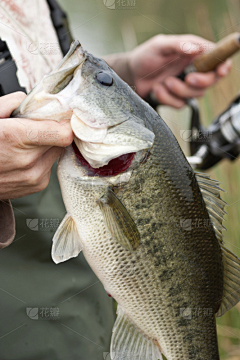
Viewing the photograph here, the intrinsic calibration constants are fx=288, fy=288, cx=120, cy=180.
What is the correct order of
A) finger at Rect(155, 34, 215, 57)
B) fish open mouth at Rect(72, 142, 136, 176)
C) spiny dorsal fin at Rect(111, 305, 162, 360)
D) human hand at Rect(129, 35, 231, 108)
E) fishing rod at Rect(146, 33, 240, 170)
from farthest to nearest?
fishing rod at Rect(146, 33, 240, 170) → human hand at Rect(129, 35, 231, 108) → finger at Rect(155, 34, 215, 57) → spiny dorsal fin at Rect(111, 305, 162, 360) → fish open mouth at Rect(72, 142, 136, 176)

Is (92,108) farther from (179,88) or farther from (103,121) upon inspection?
(179,88)

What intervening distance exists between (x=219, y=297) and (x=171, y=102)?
102 cm

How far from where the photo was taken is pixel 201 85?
4.21ft

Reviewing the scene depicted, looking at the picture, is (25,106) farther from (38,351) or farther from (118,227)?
(38,351)

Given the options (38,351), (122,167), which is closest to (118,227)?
(122,167)

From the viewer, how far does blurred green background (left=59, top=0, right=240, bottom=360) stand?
1.90m

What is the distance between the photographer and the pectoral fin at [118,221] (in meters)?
0.71

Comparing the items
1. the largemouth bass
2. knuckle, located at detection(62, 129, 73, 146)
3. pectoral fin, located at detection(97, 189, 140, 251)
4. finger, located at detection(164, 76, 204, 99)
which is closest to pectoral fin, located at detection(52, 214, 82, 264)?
the largemouth bass

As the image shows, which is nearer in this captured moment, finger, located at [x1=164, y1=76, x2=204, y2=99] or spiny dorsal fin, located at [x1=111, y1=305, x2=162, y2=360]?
spiny dorsal fin, located at [x1=111, y1=305, x2=162, y2=360]

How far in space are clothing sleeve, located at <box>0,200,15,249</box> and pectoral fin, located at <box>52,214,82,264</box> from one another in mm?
132

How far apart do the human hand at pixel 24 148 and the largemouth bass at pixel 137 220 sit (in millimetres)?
28

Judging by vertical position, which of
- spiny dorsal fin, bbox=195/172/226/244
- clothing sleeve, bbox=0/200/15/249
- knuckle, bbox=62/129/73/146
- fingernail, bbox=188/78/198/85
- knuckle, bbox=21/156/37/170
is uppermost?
knuckle, bbox=62/129/73/146

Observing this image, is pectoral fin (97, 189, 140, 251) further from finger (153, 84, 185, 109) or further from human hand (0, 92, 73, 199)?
finger (153, 84, 185, 109)

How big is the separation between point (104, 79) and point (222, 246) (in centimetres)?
58
